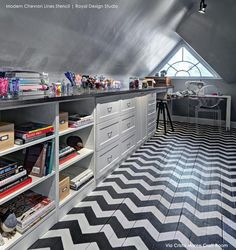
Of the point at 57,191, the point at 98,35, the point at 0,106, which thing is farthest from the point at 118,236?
the point at 98,35

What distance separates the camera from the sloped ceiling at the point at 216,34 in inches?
149

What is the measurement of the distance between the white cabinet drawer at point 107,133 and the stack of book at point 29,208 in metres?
0.76

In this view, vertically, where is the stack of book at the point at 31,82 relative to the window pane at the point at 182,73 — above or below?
below

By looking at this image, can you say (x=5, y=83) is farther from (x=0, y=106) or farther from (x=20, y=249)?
(x=20, y=249)

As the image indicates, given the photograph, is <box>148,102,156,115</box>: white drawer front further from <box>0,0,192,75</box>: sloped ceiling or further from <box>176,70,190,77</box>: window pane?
<box>176,70,190,77</box>: window pane

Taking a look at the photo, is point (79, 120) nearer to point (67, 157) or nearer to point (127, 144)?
point (67, 157)

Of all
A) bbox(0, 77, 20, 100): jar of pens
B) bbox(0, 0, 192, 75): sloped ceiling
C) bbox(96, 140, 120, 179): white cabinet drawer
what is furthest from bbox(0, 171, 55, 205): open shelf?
bbox(0, 0, 192, 75): sloped ceiling

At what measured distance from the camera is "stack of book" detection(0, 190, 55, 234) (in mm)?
1582

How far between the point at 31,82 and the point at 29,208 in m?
1.00

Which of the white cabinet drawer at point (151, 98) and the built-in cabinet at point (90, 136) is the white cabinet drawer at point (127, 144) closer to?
the built-in cabinet at point (90, 136)

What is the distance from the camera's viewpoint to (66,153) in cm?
206

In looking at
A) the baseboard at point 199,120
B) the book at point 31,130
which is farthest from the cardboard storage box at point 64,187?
the baseboard at point 199,120

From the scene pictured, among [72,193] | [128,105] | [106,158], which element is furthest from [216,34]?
[72,193]

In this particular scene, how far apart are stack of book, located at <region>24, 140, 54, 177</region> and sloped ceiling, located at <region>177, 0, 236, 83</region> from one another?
3375 mm
